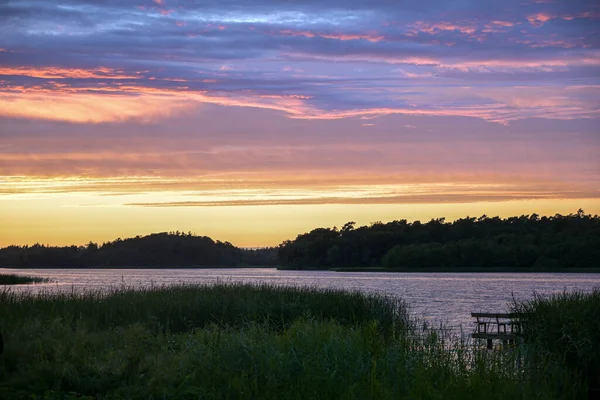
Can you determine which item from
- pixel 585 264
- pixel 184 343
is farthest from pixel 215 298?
pixel 585 264

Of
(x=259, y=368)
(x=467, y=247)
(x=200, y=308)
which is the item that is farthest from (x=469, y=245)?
(x=259, y=368)

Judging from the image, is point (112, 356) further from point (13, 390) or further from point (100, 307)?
point (100, 307)

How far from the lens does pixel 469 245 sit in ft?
537

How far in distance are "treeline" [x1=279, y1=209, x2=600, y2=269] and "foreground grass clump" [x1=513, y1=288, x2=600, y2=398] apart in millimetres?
136440

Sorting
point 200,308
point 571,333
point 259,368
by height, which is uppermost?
point 200,308

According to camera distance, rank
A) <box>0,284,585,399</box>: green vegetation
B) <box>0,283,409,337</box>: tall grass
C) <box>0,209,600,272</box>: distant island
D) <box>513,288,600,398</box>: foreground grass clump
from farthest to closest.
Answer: <box>0,209,600,272</box>: distant island < <box>0,283,409,337</box>: tall grass < <box>513,288,600,398</box>: foreground grass clump < <box>0,284,585,399</box>: green vegetation

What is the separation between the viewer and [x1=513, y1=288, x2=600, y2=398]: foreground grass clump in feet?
63.5

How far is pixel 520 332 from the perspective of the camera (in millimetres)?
23047

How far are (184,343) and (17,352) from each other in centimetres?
389

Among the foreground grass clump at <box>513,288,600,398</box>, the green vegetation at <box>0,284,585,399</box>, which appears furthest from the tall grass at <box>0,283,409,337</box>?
the foreground grass clump at <box>513,288,600,398</box>

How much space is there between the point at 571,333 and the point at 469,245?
146 metres

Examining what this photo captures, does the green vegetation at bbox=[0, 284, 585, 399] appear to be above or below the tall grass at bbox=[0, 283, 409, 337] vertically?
below

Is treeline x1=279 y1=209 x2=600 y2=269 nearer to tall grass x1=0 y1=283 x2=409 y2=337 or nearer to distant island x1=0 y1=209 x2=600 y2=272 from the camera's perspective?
distant island x1=0 y1=209 x2=600 y2=272

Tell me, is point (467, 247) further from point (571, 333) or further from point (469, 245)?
point (571, 333)
